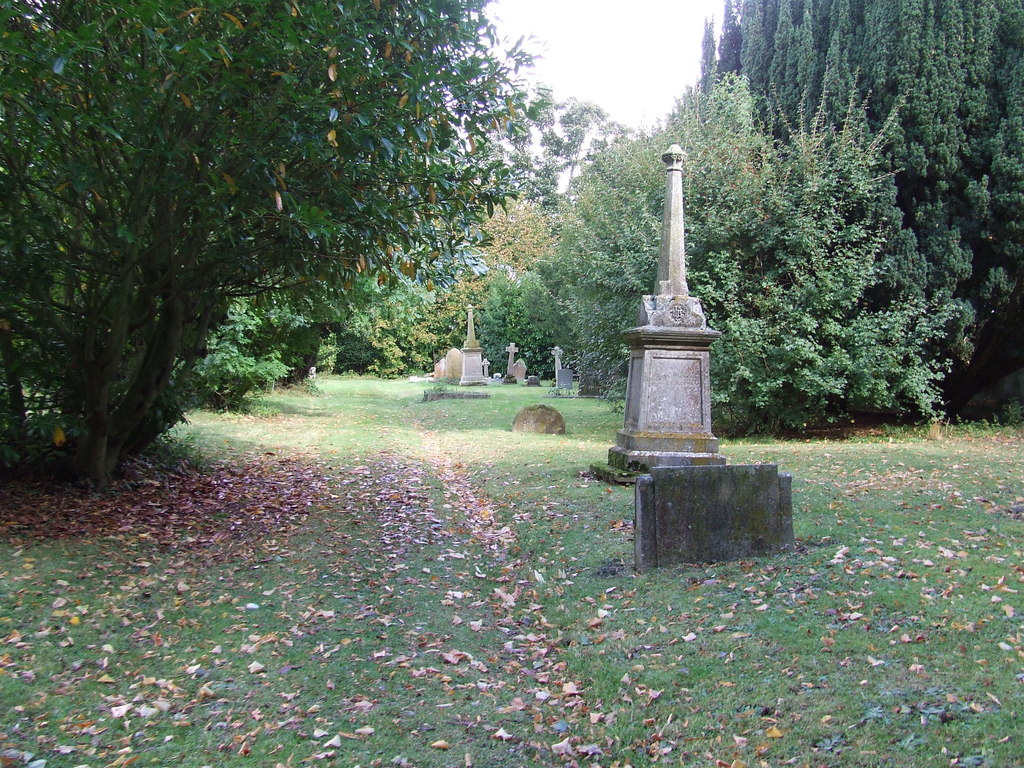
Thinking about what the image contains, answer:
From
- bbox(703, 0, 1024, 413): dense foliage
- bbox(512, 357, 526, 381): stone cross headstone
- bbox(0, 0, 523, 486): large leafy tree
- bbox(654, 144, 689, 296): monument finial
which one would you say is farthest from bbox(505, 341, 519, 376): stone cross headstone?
bbox(0, 0, 523, 486): large leafy tree

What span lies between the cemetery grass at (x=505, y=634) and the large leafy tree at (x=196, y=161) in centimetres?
171

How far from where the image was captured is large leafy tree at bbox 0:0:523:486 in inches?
239

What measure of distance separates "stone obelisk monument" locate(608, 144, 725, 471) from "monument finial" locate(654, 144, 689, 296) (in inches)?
1.9

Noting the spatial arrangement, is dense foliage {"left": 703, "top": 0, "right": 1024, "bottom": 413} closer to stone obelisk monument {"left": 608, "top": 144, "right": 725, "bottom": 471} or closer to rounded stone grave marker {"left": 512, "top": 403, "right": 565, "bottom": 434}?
stone obelisk monument {"left": 608, "top": 144, "right": 725, "bottom": 471}

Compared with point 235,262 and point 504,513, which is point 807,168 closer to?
point 504,513

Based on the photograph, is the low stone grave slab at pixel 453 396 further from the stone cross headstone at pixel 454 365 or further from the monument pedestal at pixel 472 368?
the stone cross headstone at pixel 454 365

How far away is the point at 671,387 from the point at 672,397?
0.13 meters

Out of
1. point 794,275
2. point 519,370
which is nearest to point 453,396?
point 519,370

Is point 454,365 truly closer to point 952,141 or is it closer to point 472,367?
point 472,367

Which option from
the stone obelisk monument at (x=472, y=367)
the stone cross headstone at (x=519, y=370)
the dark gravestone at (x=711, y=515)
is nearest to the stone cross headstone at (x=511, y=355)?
the stone cross headstone at (x=519, y=370)

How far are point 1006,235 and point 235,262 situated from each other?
48.2 feet

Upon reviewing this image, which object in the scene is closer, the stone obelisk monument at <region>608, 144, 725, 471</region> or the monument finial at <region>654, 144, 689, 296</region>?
the stone obelisk monument at <region>608, 144, 725, 471</region>

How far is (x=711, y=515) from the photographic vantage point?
6.45 m

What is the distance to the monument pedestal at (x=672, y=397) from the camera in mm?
9766
